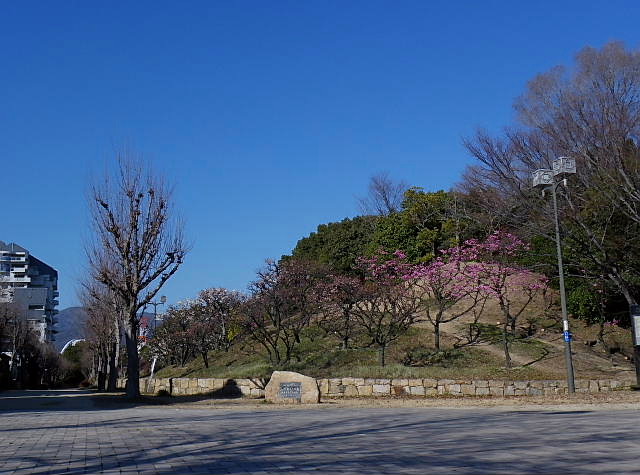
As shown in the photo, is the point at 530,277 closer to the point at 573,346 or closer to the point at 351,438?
the point at 573,346

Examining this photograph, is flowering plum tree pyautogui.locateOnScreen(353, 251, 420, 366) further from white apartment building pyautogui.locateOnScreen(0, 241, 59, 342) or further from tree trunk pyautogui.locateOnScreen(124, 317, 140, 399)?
white apartment building pyautogui.locateOnScreen(0, 241, 59, 342)

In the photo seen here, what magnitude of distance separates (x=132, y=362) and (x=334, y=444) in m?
14.0

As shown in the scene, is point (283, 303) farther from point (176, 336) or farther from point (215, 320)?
point (176, 336)

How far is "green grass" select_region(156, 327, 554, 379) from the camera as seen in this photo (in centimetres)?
2147

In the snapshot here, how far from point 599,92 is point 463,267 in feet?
35.5

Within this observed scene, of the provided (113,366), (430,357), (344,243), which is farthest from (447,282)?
(344,243)

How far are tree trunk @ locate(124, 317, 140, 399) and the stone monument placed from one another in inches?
193

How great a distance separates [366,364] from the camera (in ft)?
78.3

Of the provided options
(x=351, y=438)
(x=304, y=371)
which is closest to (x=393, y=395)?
(x=304, y=371)

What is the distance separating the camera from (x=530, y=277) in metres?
31.2

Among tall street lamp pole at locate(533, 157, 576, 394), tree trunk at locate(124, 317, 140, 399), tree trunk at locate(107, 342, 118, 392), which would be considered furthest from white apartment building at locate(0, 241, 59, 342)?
tall street lamp pole at locate(533, 157, 576, 394)

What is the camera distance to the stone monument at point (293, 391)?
18769 millimetres

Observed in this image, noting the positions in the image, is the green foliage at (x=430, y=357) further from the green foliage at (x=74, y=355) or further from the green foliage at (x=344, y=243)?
the green foliage at (x=74, y=355)

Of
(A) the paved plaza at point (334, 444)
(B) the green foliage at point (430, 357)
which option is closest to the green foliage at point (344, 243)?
(B) the green foliage at point (430, 357)
